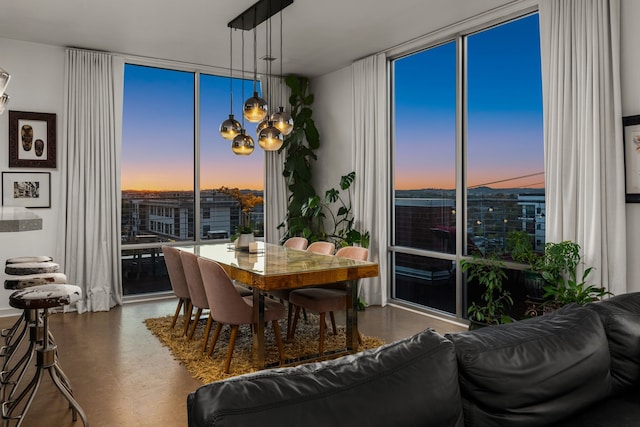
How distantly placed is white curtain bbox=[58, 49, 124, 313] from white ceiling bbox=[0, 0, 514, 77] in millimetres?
331

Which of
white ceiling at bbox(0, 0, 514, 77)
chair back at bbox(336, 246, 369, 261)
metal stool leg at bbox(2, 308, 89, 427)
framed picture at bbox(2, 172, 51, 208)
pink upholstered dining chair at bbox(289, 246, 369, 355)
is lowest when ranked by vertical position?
metal stool leg at bbox(2, 308, 89, 427)

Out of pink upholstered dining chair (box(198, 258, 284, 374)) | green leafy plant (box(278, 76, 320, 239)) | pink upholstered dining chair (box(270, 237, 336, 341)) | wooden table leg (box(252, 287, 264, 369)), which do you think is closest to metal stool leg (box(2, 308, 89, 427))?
pink upholstered dining chair (box(198, 258, 284, 374))

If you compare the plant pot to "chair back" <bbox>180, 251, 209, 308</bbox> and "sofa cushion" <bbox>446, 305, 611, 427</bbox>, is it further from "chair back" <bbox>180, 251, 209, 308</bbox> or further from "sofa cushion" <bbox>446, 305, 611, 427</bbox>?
"sofa cushion" <bbox>446, 305, 611, 427</bbox>

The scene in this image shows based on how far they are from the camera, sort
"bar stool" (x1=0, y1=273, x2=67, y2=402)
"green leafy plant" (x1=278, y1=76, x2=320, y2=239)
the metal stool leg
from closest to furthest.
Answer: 1. the metal stool leg
2. "bar stool" (x1=0, y1=273, x2=67, y2=402)
3. "green leafy plant" (x1=278, y1=76, x2=320, y2=239)

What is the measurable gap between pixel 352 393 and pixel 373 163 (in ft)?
15.9

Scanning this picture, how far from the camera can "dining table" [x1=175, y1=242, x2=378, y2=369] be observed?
3.51 meters

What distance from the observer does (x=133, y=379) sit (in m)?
3.53

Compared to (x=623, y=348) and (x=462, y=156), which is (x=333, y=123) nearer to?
(x=462, y=156)

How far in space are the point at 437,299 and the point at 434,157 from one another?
1628mm

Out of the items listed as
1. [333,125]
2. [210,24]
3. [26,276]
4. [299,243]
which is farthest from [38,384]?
[333,125]

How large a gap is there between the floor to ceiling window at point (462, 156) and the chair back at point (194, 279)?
2.67 metres

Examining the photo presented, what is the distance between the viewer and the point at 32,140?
17.9ft

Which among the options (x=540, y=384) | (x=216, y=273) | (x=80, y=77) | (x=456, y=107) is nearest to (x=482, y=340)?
(x=540, y=384)

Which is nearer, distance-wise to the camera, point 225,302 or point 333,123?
point 225,302
